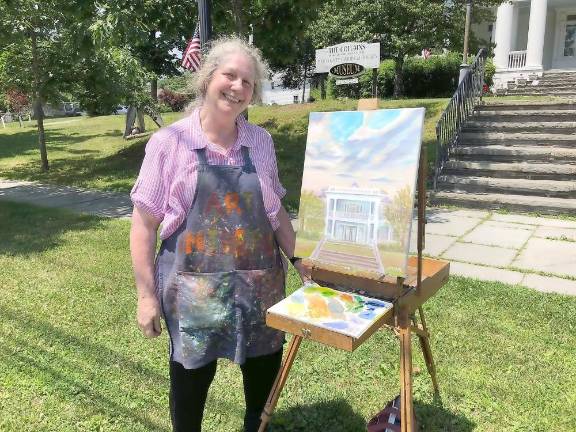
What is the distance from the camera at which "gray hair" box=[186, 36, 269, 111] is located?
1953mm

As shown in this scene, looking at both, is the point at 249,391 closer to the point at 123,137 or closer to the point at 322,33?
the point at 123,137

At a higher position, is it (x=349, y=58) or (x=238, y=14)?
(x=238, y=14)

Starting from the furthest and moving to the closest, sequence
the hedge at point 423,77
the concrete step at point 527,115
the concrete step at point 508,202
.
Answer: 1. the hedge at point 423,77
2. the concrete step at point 527,115
3. the concrete step at point 508,202

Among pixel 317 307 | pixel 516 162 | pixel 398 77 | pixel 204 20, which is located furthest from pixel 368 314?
pixel 398 77

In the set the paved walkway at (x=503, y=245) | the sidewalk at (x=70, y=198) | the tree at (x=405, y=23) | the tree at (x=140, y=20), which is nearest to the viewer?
the paved walkway at (x=503, y=245)

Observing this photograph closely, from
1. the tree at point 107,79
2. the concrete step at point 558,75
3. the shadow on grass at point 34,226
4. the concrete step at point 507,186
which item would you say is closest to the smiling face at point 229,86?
the shadow on grass at point 34,226

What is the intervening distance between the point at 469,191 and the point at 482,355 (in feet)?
17.2

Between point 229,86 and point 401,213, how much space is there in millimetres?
820

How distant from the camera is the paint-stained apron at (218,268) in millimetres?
1927

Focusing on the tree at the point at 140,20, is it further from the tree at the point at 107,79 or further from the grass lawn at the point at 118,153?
the grass lawn at the point at 118,153

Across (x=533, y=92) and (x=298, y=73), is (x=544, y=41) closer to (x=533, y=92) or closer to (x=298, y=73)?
(x=533, y=92)

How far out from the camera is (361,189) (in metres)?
2.00

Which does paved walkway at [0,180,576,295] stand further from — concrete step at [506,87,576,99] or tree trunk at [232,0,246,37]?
concrete step at [506,87,576,99]

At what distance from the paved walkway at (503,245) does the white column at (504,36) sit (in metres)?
15.3
